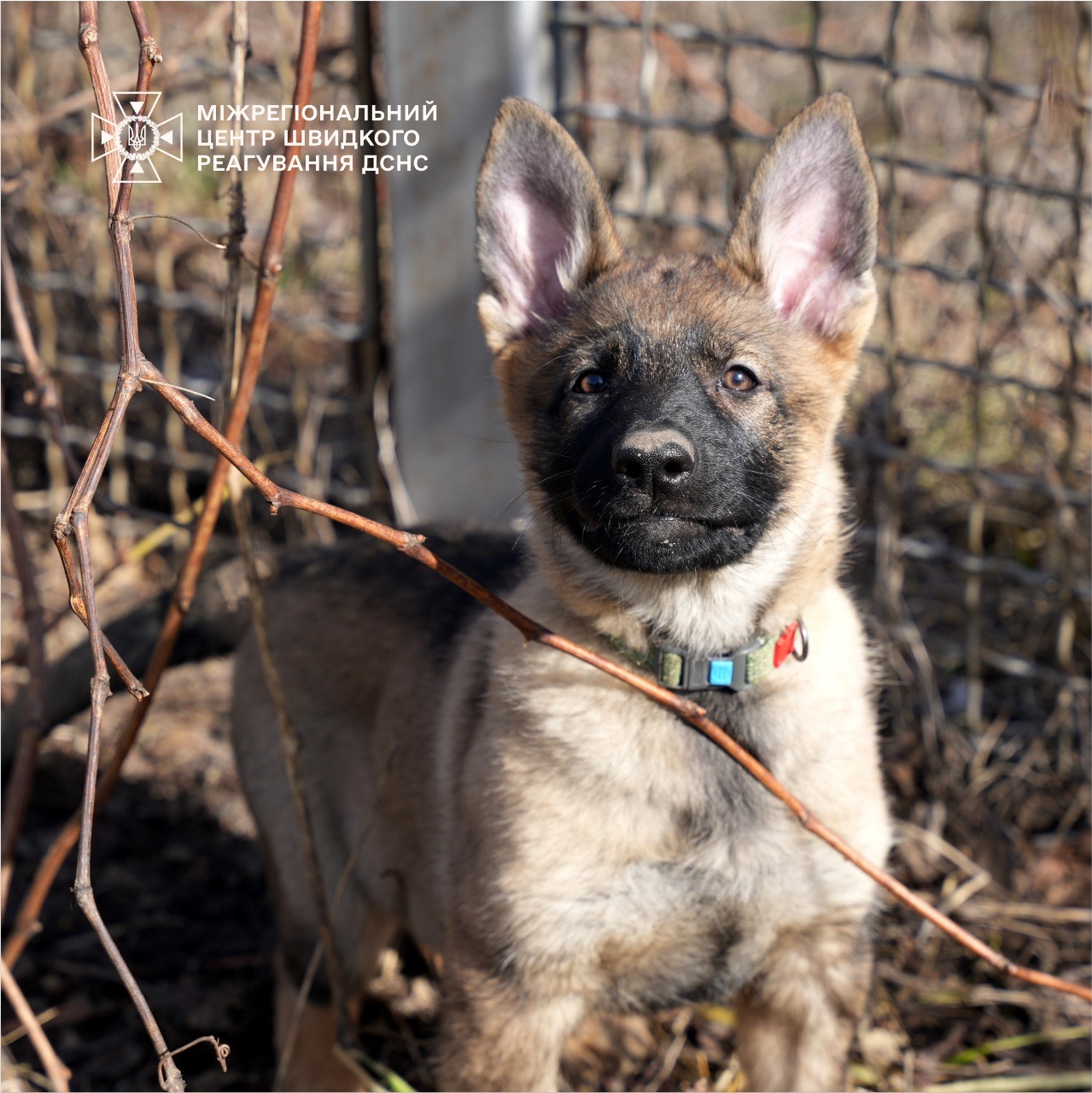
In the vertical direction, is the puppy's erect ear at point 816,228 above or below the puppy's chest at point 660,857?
above

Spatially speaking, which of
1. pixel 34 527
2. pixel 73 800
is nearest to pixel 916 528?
pixel 73 800

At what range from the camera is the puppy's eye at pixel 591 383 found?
259 centimetres

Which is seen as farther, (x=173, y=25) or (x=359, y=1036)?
(x=173, y=25)

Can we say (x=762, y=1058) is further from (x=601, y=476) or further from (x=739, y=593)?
(x=601, y=476)

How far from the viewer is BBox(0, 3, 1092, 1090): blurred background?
3.51 metres

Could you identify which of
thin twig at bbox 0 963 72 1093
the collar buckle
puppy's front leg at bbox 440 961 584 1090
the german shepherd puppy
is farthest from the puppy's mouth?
thin twig at bbox 0 963 72 1093

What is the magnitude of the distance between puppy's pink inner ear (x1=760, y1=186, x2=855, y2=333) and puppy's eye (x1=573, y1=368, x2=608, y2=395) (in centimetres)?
47

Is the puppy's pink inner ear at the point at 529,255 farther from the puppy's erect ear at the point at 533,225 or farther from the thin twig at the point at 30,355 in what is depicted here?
the thin twig at the point at 30,355

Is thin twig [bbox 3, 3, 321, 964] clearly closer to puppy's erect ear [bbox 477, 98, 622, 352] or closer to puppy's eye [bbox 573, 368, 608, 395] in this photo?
puppy's erect ear [bbox 477, 98, 622, 352]

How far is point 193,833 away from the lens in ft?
13.6

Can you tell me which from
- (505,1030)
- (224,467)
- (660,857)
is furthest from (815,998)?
(224,467)

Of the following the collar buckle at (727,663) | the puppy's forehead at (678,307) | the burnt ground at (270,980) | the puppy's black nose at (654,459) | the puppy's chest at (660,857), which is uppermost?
the puppy's forehead at (678,307)

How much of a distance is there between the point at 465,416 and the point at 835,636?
6.52 feet

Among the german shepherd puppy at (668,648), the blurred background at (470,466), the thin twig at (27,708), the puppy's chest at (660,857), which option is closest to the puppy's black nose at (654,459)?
the german shepherd puppy at (668,648)
